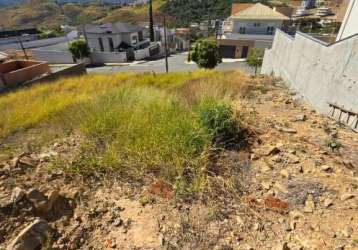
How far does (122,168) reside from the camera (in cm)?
286

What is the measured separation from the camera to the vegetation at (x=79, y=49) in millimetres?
23938

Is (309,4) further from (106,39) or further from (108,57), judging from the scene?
(108,57)

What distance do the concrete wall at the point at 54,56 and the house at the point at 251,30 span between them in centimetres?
1893

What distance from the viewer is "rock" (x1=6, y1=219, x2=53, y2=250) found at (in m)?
1.88

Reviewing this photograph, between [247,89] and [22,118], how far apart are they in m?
6.26

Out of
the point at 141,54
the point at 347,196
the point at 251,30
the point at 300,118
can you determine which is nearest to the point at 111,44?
the point at 141,54

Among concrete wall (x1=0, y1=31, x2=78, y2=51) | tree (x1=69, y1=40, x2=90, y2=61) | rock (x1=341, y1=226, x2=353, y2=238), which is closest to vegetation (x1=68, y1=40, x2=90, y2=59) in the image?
tree (x1=69, y1=40, x2=90, y2=61)

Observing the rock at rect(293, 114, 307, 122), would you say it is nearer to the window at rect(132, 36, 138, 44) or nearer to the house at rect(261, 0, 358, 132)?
the house at rect(261, 0, 358, 132)

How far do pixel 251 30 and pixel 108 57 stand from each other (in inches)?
711

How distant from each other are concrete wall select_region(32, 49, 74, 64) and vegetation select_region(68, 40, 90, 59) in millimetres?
1504

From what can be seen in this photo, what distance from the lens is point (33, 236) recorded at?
76.8 inches

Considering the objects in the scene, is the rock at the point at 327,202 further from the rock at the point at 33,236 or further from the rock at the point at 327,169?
the rock at the point at 33,236

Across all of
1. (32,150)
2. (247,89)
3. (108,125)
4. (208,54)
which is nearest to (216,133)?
(108,125)

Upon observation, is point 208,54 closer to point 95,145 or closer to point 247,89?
point 247,89
